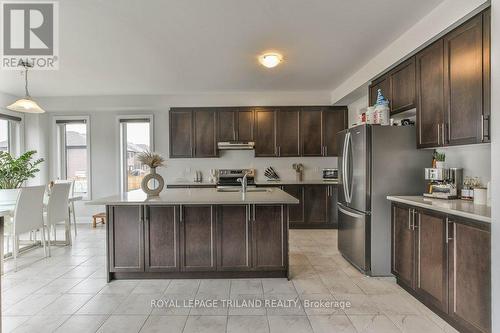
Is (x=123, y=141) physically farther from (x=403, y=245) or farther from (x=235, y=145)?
(x=403, y=245)

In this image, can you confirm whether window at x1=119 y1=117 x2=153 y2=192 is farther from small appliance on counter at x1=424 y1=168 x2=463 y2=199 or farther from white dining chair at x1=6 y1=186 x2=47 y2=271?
small appliance on counter at x1=424 y1=168 x2=463 y2=199

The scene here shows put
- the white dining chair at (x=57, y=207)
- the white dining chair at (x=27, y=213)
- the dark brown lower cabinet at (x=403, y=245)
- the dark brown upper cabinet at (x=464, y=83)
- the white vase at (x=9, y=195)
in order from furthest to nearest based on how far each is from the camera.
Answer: the white dining chair at (x=57, y=207), the white vase at (x=9, y=195), the white dining chair at (x=27, y=213), the dark brown lower cabinet at (x=403, y=245), the dark brown upper cabinet at (x=464, y=83)

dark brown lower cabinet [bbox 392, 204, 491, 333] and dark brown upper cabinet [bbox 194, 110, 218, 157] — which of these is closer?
dark brown lower cabinet [bbox 392, 204, 491, 333]

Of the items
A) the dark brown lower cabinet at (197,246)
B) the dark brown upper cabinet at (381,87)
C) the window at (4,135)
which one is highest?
the dark brown upper cabinet at (381,87)

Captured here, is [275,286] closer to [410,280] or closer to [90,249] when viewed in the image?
[410,280]

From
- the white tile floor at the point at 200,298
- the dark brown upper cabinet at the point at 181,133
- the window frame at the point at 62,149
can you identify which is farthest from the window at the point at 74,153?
the white tile floor at the point at 200,298

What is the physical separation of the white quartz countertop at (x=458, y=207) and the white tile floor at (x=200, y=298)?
910 mm

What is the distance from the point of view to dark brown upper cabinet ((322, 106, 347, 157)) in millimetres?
5734

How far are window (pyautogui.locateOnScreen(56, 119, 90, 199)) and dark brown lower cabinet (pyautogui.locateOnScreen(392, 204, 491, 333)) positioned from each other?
613 centimetres

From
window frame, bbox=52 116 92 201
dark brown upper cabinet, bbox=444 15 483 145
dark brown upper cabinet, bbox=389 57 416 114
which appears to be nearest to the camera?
dark brown upper cabinet, bbox=444 15 483 145

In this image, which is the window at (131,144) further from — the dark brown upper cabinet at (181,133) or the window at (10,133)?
the window at (10,133)

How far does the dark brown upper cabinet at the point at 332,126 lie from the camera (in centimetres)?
573

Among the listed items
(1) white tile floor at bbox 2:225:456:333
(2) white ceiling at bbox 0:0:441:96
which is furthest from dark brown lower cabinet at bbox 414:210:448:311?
(2) white ceiling at bbox 0:0:441:96

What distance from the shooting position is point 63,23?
2.88 metres
